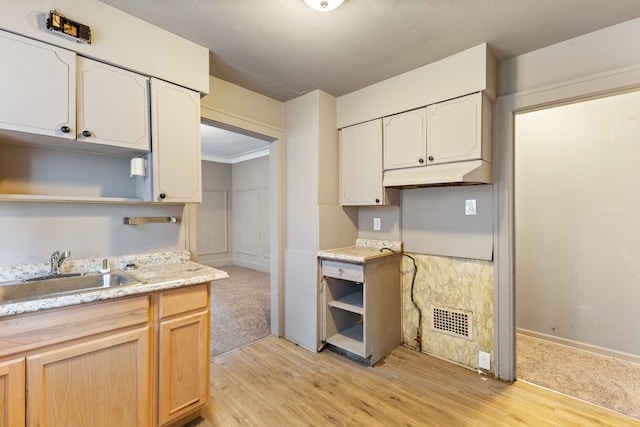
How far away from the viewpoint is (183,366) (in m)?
1.68

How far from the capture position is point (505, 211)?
222 centimetres

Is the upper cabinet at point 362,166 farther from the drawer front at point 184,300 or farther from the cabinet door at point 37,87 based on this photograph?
the cabinet door at point 37,87

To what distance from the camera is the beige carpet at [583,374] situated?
2.00 metres

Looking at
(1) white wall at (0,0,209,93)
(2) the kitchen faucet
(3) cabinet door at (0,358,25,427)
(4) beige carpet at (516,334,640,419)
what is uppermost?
(1) white wall at (0,0,209,93)

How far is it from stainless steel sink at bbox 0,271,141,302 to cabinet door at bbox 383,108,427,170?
2.11 metres

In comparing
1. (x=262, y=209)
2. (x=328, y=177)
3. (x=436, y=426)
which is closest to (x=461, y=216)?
(x=328, y=177)

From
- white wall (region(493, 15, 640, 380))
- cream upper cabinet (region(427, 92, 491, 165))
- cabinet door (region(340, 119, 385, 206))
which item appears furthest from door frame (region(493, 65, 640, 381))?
cabinet door (region(340, 119, 385, 206))

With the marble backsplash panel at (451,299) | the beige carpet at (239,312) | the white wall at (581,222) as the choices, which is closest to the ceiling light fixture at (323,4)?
the marble backsplash panel at (451,299)

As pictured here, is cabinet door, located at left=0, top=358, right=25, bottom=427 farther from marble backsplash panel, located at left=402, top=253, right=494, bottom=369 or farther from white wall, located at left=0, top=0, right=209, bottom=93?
marble backsplash panel, located at left=402, top=253, right=494, bottom=369

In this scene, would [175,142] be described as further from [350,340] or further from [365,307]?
[350,340]

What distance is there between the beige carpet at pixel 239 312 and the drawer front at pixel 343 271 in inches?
43.4

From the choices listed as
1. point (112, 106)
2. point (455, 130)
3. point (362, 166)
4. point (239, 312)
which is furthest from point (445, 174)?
point (239, 312)

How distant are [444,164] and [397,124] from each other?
564 millimetres

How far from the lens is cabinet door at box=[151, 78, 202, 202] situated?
1.83 meters
